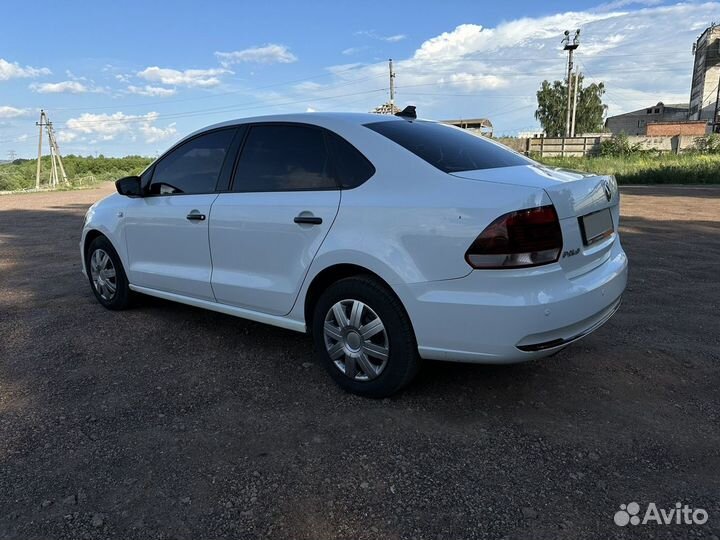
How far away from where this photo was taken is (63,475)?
8.21 feet

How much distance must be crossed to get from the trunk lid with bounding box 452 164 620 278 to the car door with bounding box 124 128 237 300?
6.42 ft

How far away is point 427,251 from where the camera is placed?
Answer: 2709 mm

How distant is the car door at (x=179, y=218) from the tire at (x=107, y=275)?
25cm

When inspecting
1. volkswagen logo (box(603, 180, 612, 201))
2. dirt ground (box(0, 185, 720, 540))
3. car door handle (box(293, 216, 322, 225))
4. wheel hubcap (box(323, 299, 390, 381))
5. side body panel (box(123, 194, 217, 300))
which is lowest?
dirt ground (box(0, 185, 720, 540))

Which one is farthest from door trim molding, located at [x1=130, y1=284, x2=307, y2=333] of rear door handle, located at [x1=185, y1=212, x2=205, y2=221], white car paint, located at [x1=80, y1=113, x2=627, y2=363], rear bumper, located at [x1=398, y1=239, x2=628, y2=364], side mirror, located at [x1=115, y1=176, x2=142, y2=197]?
rear bumper, located at [x1=398, y1=239, x2=628, y2=364]

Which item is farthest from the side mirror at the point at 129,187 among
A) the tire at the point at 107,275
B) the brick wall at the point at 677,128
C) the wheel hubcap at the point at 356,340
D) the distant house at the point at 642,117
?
the distant house at the point at 642,117

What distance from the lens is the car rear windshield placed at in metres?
3.04

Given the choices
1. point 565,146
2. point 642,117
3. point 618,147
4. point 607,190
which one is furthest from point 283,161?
point 642,117

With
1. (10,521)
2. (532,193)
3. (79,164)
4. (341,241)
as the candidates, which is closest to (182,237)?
(341,241)

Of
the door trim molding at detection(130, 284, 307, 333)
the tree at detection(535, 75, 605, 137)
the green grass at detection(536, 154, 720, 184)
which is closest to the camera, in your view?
the door trim molding at detection(130, 284, 307, 333)

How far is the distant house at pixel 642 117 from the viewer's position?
76562 millimetres

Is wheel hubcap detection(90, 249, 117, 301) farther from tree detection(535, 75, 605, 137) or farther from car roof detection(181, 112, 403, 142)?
tree detection(535, 75, 605, 137)

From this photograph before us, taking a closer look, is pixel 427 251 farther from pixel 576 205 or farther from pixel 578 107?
pixel 578 107

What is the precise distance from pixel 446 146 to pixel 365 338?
1.29 metres
